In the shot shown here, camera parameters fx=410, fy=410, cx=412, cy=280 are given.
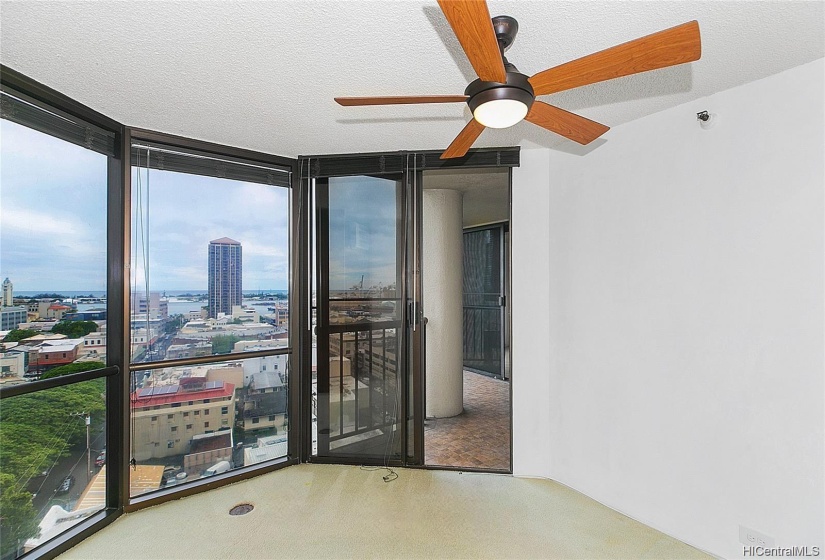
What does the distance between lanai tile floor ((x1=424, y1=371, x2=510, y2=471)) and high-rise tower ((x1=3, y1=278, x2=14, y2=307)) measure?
2.78m

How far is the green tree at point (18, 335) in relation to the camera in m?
Answer: 2.02

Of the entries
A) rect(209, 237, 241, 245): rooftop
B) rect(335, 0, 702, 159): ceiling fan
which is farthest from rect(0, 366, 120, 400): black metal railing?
rect(335, 0, 702, 159): ceiling fan

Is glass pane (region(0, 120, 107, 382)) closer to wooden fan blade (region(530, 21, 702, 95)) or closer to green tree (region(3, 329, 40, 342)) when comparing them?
green tree (region(3, 329, 40, 342))

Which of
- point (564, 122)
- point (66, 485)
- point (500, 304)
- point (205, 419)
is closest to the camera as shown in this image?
point (564, 122)

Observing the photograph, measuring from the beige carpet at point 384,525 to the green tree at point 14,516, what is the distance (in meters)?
0.24

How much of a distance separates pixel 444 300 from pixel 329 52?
262 cm

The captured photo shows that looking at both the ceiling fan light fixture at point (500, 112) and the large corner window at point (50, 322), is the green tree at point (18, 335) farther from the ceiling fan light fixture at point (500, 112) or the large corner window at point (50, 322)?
the ceiling fan light fixture at point (500, 112)

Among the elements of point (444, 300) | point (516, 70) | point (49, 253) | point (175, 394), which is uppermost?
point (516, 70)

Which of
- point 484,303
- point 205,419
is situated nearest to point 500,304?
point 484,303

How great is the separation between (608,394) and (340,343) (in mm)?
1990

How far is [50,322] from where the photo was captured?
87.2 inches

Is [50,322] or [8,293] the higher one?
[8,293]

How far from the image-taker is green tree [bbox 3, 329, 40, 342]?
2020 millimetres

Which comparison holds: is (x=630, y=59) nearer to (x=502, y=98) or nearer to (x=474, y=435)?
(x=502, y=98)
